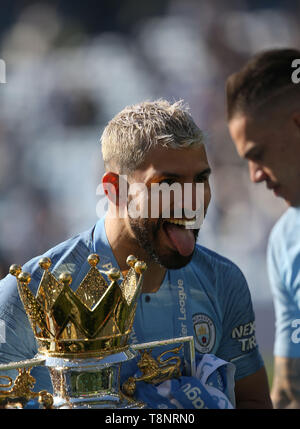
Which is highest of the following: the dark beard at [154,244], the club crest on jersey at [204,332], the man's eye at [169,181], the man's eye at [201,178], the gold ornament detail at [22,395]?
the man's eye at [201,178]

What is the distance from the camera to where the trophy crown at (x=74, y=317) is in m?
1.16

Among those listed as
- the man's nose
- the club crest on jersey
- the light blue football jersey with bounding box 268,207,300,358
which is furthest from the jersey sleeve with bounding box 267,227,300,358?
the club crest on jersey

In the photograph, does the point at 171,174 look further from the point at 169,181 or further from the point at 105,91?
the point at 105,91

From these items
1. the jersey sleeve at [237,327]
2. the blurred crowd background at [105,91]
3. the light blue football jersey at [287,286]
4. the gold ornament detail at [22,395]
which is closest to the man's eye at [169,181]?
the jersey sleeve at [237,327]

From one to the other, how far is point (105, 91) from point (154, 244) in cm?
253

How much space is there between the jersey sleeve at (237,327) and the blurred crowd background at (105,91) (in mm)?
1917

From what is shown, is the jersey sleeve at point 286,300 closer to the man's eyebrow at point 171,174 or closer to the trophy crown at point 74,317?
the man's eyebrow at point 171,174

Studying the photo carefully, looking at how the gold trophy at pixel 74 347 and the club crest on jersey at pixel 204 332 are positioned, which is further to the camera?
the club crest on jersey at pixel 204 332

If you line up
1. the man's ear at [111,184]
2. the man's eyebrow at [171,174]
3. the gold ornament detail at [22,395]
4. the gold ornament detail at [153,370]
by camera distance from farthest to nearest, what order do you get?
the man's ear at [111,184] < the man's eyebrow at [171,174] < the gold ornament detail at [153,370] < the gold ornament detail at [22,395]

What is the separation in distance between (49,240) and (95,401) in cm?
245

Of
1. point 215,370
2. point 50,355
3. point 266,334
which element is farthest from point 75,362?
point 266,334

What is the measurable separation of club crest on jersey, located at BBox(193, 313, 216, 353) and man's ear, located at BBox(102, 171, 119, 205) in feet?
1.12

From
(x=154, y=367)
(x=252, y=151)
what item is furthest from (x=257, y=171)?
(x=154, y=367)

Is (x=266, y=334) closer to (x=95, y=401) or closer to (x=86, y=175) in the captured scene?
A: (x=86, y=175)
